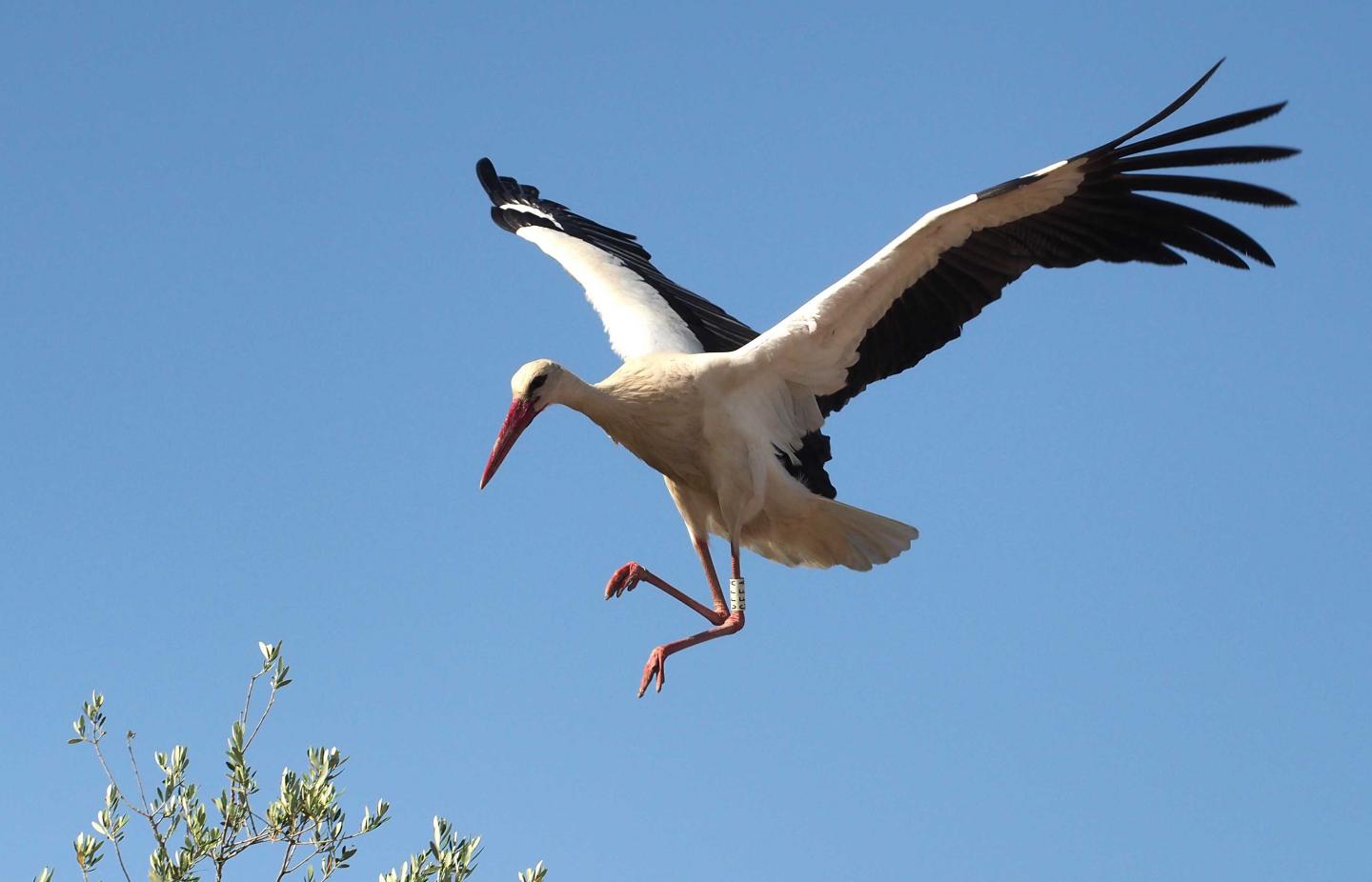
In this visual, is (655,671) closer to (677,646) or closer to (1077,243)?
(677,646)

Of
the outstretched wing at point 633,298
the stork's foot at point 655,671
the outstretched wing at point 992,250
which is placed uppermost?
the outstretched wing at point 633,298

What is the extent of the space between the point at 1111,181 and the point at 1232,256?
0.61 m

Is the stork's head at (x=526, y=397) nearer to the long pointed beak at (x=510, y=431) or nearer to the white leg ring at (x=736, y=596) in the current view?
the long pointed beak at (x=510, y=431)

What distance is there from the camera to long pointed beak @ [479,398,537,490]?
646 cm

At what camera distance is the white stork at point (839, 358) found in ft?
21.3

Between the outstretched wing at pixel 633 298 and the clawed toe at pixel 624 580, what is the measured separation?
0.85 metres

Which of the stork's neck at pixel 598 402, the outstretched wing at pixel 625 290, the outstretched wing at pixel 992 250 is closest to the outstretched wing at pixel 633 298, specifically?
the outstretched wing at pixel 625 290

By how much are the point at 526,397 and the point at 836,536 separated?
166cm

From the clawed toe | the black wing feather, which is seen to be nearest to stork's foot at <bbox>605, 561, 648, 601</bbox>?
the clawed toe

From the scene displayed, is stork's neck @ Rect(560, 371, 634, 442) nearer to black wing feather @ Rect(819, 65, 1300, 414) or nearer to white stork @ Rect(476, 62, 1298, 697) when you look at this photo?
white stork @ Rect(476, 62, 1298, 697)

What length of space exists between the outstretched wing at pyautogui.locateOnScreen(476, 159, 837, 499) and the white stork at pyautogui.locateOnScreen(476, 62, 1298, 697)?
0.04 m

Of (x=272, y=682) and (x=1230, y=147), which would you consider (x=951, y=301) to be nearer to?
(x=1230, y=147)

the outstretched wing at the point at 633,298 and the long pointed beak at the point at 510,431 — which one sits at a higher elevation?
the outstretched wing at the point at 633,298

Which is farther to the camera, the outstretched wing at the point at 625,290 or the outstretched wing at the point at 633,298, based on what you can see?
the outstretched wing at the point at 625,290
